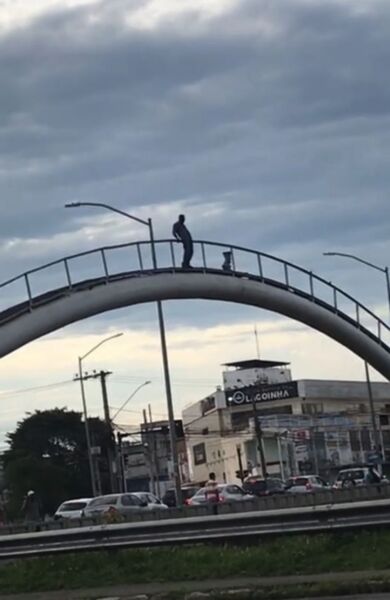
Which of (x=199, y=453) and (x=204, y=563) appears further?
(x=199, y=453)

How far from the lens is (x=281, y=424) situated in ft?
392

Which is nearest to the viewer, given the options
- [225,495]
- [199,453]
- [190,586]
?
[190,586]

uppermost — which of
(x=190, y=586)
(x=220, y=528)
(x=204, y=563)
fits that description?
(x=220, y=528)

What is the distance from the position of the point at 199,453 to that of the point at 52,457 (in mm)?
33563

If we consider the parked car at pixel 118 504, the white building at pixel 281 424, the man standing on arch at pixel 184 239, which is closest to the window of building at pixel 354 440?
the white building at pixel 281 424

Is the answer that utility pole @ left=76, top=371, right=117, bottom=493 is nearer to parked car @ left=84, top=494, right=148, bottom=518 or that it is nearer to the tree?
the tree

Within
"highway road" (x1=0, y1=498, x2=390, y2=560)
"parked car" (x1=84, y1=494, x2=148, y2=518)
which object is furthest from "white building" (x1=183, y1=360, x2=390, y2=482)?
"highway road" (x1=0, y1=498, x2=390, y2=560)

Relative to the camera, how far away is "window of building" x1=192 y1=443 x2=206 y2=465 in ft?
422

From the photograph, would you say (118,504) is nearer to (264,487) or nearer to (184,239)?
(184,239)

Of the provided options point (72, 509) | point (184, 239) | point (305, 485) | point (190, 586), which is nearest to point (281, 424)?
point (305, 485)

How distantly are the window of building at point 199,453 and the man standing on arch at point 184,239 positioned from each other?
3751 inches

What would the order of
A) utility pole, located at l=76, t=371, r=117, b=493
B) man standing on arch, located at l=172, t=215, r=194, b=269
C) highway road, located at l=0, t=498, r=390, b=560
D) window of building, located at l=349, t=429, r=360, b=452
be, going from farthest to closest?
1. window of building, located at l=349, t=429, r=360, b=452
2. utility pole, located at l=76, t=371, r=117, b=493
3. man standing on arch, located at l=172, t=215, r=194, b=269
4. highway road, located at l=0, t=498, r=390, b=560

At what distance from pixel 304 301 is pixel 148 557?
2149 cm

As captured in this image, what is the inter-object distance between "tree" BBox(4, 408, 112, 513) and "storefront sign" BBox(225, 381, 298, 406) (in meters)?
32.1
